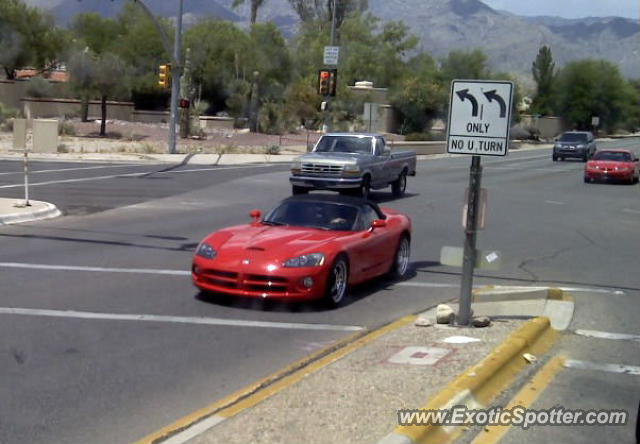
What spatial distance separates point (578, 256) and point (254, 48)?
56482mm

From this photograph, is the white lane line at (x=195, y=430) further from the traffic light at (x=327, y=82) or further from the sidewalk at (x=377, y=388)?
the traffic light at (x=327, y=82)

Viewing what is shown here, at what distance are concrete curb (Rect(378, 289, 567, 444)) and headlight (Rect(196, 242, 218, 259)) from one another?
12.2ft

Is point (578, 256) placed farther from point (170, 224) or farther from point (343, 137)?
point (343, 137)

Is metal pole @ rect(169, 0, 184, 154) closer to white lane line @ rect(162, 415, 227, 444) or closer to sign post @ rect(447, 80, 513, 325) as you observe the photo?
sign post @ rect(447, 80, 513, 325)

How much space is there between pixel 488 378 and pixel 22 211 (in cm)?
1371

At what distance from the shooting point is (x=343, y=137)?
2600 cm

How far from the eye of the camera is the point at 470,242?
9.64 m

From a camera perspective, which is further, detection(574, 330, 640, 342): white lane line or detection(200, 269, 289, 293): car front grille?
detection(200, 269, 289, 293): car front grille

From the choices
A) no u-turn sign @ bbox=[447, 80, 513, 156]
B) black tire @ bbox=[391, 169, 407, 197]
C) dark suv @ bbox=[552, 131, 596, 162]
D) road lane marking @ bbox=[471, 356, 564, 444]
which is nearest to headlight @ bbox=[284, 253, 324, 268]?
no u-turn sign @ bbox=[447, 80, 513, 156]

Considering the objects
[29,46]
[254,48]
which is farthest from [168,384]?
[29,46]

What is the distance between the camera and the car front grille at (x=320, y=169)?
24188 mm

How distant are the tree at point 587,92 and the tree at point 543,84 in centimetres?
121

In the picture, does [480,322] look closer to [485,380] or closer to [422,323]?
[422,323]

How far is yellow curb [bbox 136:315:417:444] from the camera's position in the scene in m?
6.58
